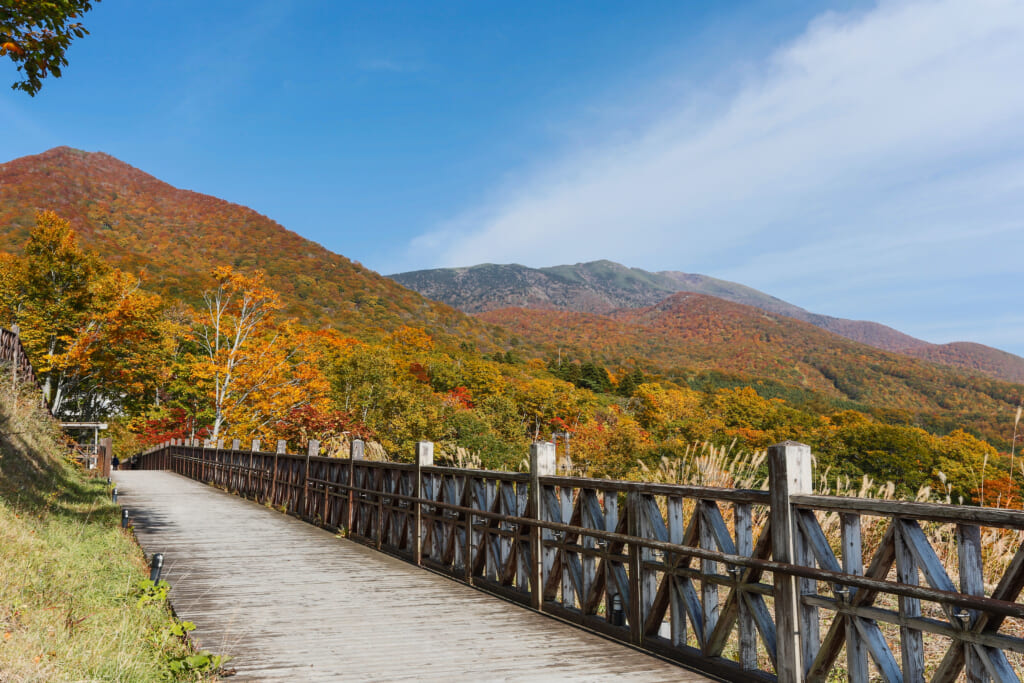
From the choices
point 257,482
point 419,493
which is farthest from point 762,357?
point 419,493

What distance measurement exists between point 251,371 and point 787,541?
34.4m

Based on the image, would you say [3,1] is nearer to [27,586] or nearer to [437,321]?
[27,586]

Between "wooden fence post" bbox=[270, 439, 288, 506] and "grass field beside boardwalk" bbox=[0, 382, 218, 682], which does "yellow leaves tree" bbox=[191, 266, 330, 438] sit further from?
"grass field beside boardwalk" bbox=[0, 382, 218, 682]

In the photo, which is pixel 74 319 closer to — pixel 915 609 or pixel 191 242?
pixel 915 609

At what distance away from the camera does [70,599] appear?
18.6ft

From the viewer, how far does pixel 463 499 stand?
7.90 m

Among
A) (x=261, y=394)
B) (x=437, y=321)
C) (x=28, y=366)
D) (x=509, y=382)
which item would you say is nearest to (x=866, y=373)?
(x=437, y=321)

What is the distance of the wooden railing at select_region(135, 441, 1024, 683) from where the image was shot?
3.33 metres

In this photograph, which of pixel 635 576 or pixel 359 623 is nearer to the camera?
pixel 635 576

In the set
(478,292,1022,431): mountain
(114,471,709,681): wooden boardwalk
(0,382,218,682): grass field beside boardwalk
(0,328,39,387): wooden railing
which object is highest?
(478,292,1022,431): mountain

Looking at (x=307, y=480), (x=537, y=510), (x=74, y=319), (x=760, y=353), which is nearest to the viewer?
(x=537, y=510)

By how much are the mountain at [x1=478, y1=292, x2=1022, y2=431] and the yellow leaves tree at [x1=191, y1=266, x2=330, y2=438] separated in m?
71.1

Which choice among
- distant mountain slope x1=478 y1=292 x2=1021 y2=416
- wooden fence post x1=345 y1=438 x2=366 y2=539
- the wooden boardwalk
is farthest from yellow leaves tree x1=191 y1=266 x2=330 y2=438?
distant mountain slope x1=478 y1=292 x2=1021 y2=416

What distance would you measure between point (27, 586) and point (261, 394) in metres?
32.3
